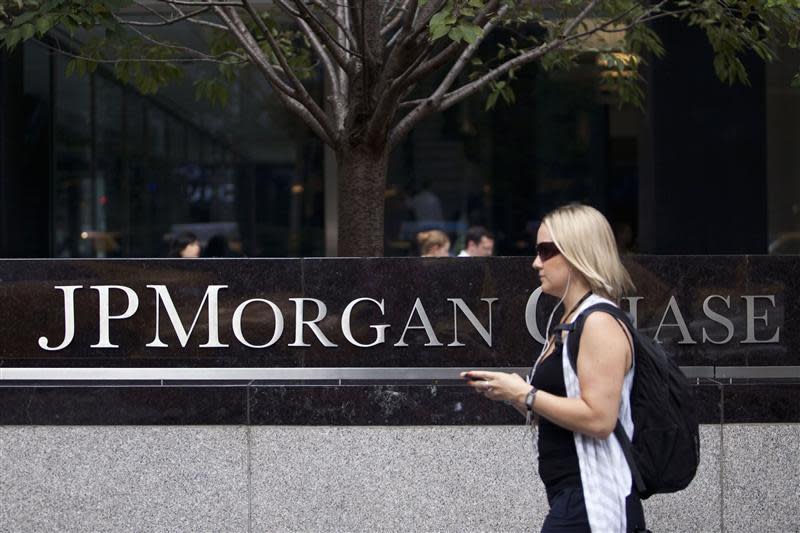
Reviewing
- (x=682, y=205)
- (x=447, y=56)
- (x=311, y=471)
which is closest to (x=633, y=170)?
(x=682, y=205)

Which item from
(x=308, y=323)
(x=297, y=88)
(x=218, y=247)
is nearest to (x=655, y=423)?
(x=308, y=323)

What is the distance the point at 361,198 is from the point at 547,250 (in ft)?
11.3

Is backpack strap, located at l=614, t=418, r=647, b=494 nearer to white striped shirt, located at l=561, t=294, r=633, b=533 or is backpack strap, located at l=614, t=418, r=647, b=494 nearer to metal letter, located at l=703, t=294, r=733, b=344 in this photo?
white striped shirt, located at l=561, t=294, r=633, b=533

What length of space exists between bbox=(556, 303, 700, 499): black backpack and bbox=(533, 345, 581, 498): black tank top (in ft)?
0.35

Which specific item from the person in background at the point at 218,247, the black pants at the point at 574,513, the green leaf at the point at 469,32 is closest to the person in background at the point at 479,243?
the person in background at the point at 218,247

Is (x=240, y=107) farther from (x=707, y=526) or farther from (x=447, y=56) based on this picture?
(x=707, y=526)

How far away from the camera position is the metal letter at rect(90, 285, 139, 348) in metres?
6.39

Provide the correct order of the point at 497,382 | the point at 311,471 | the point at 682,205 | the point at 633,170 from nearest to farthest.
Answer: the point at 497,382
the point at 311,471
the point at 682,205
the point at 633,170

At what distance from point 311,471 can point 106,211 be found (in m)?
9.58

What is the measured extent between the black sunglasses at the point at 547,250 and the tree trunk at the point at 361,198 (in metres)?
3.36

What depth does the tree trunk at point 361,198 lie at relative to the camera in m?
6.98

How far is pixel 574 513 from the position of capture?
3525 millimetres

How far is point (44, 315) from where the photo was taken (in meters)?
6.41

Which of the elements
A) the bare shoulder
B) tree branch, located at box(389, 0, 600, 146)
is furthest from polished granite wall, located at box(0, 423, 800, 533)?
the bare shoulder
